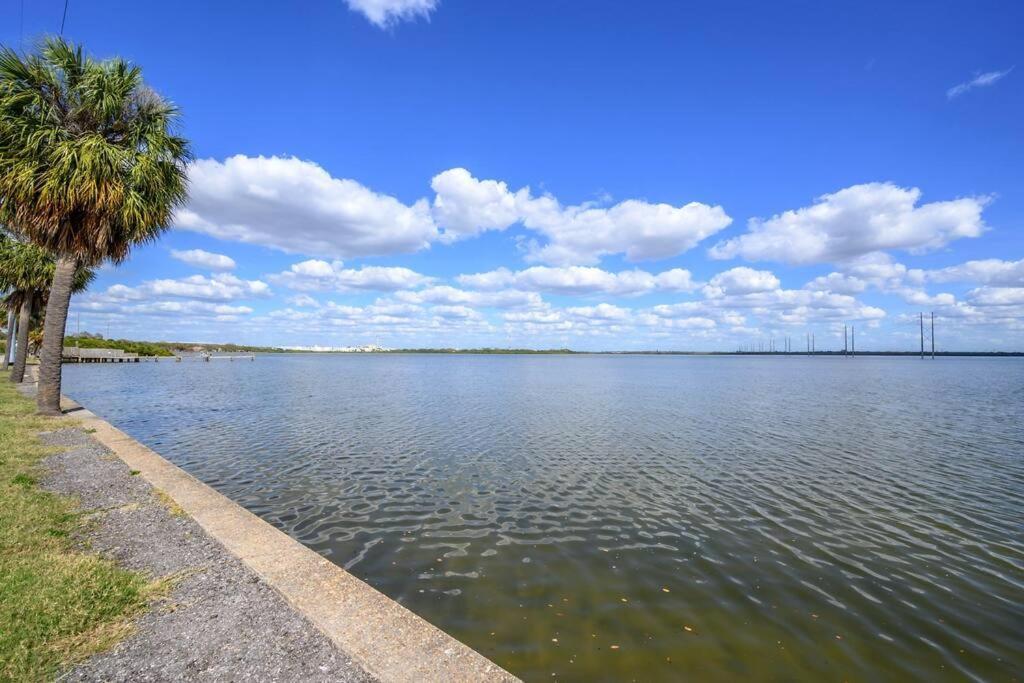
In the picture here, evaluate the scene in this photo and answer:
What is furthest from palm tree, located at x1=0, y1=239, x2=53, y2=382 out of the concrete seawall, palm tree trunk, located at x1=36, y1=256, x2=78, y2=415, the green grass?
the concrete seawall

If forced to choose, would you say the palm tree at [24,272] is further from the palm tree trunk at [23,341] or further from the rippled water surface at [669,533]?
the rippled water surface at [669,533]

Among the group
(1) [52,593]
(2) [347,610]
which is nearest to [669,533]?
(2) [347,610]

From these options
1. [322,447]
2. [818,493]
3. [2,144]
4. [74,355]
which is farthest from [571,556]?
[74,355]

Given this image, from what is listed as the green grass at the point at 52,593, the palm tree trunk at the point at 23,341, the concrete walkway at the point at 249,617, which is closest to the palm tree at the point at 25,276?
the palm tree trunk at the point at 23,341

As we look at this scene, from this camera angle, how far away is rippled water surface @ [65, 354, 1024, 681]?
642 cm

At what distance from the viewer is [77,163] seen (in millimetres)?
17750

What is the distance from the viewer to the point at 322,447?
18.7 m

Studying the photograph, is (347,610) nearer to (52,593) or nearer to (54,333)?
(52,593)

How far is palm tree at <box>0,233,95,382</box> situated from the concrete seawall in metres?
28.4

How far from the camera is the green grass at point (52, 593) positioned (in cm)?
465

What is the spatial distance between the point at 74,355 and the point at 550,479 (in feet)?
339

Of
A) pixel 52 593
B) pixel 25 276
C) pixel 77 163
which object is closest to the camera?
pixel 52 593

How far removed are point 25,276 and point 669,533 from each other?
1643 inches

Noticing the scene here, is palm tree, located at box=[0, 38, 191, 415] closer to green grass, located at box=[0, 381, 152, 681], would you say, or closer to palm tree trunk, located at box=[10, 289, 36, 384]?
green grass, located at box=[0, 381, 152, 681]
